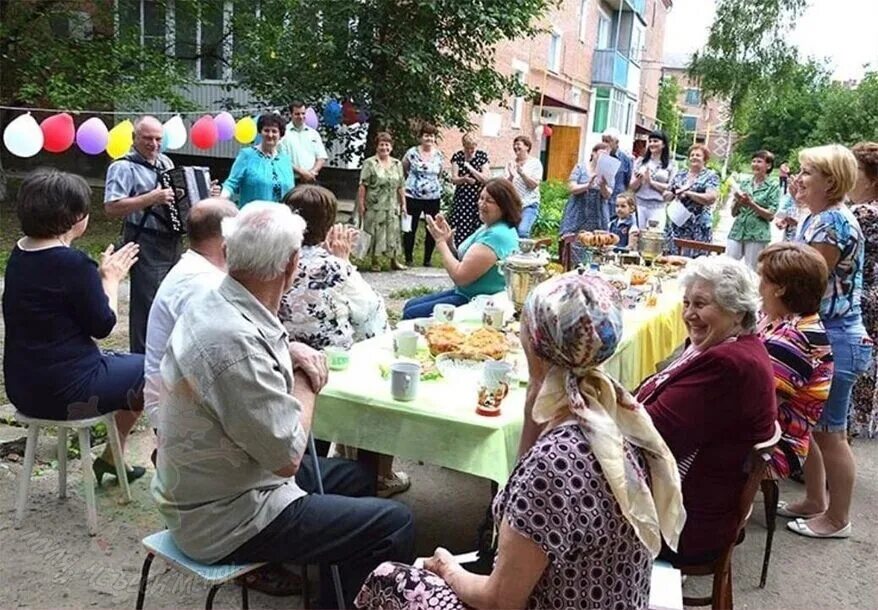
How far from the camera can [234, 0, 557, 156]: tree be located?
9.65 metres

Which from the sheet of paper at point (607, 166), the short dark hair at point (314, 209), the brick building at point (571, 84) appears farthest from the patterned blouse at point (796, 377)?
the brick building at point (571, 84)

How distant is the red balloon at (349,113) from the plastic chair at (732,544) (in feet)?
28.0

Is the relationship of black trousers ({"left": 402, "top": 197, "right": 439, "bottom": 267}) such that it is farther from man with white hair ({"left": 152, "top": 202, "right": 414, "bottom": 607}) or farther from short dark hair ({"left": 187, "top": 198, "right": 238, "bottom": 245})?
man with white hair ({"left": 152, "top": 202, "right": 414, "bottom": 607})

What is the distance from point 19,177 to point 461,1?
9506 mm

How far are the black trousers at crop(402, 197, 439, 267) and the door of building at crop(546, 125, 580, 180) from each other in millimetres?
14554

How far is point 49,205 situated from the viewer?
9.45 ft

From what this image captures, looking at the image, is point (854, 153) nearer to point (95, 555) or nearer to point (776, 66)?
point (95, 555)

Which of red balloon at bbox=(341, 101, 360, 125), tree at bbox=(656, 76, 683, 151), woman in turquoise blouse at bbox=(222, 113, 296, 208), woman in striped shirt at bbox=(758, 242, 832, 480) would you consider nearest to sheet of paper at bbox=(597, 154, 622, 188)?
woman in turquoise blouse at bbox=(222, 113, 296, 208)

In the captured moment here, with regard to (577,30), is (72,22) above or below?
below

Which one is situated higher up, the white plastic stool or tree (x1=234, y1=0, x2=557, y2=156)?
tree (x1=234, y1=0, x2=557, y2=156)

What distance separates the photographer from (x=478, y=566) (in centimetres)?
234

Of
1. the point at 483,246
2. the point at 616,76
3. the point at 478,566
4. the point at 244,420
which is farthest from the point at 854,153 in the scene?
the point at 616,76

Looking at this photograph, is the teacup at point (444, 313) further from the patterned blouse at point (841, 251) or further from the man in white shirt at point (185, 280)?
the patterned blouse at point (841, 251)

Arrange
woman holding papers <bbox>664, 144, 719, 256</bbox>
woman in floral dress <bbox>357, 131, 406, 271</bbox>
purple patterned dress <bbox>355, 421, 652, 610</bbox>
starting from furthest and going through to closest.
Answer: woman in floral dress <bbox>357, 131, 406, 271</bbox>, woman holding papers <bbox>664, 144, 719, 256</bbox>, purple patterned dress <bbox>355, 421, 652, 610</bbox>
